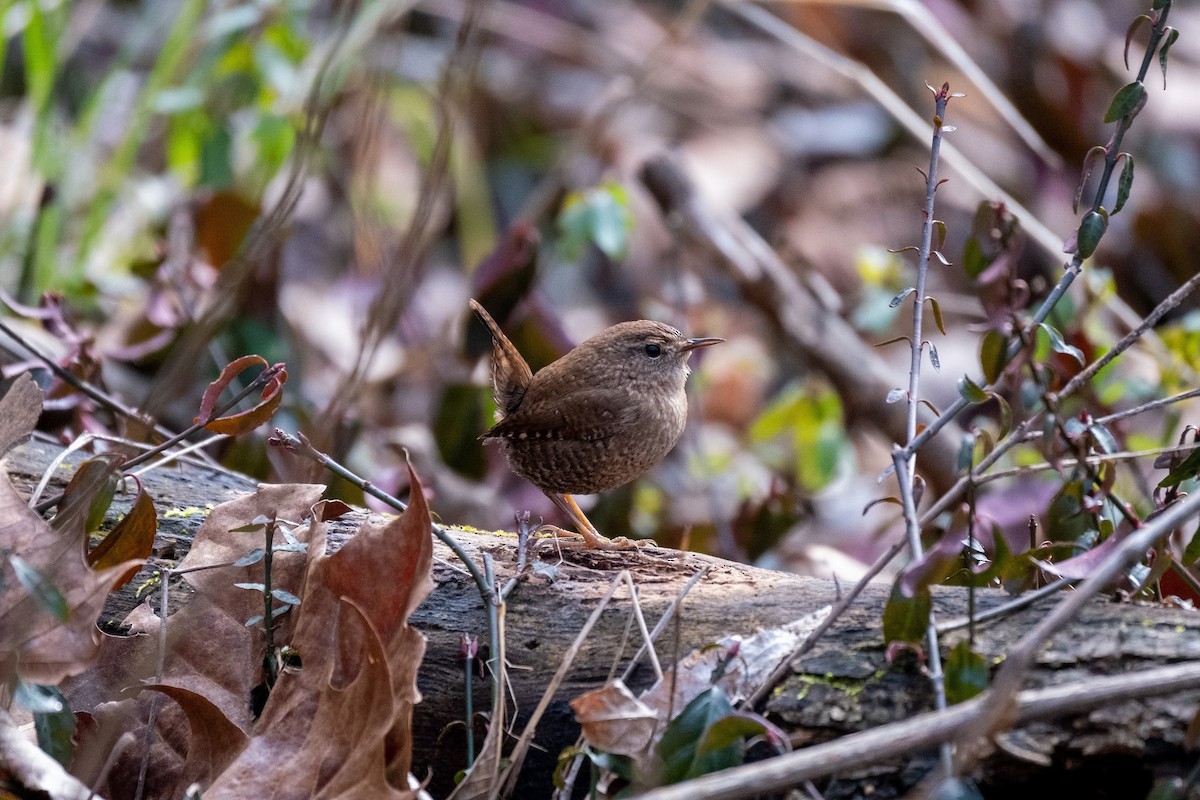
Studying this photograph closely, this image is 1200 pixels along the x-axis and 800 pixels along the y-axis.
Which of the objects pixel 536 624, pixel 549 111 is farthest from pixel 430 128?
pixel 536 624

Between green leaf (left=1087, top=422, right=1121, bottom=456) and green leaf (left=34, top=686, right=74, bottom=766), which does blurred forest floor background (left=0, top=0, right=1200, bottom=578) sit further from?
green leaf (left=1087, top=422, right=1121, bottom=456)

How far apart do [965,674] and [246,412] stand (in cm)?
144

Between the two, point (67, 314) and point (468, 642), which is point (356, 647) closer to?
point (468, 642)

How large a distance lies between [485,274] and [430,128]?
123 inches

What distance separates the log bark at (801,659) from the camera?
5.74 ft

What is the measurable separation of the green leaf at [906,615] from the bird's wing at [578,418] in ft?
5.05

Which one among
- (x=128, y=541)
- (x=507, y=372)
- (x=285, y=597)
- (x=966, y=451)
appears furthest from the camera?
(x=507, y=372)

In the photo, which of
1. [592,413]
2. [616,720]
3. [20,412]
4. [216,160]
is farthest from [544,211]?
[616,720]

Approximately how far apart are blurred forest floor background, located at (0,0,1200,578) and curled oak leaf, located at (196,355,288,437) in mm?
132

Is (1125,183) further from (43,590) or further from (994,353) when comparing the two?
(43,590)

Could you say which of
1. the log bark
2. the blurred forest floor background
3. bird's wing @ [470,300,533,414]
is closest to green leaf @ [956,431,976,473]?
the log bark

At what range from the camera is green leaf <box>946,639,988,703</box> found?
1.73m

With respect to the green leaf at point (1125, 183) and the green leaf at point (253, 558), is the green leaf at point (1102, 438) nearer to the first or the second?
the green leaf at point (1125, 183)

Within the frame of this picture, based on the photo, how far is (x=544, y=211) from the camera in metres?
5.21
